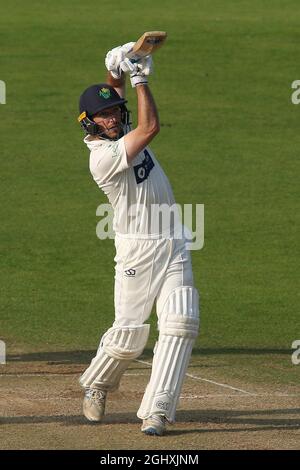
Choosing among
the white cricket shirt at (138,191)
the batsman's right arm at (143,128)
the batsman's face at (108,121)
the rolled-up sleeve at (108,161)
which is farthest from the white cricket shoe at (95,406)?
the batsman's face at (108,121)

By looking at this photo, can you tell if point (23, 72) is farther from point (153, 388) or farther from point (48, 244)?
point (153, 388)

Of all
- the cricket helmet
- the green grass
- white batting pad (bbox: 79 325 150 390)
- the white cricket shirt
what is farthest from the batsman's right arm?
the green grass

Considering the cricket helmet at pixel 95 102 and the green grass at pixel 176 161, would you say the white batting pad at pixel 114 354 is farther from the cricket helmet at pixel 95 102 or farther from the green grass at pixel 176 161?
the green grass at pixel 176 161

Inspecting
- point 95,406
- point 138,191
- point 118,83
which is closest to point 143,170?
point 138,191

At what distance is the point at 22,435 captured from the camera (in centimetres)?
940

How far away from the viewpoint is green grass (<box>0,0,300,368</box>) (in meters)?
15.6

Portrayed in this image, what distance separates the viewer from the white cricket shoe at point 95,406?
9797 mm

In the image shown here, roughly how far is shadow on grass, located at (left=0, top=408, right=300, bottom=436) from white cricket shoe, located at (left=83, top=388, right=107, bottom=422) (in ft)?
0.18

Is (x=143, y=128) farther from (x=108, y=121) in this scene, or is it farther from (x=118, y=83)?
(x=118, y=83)

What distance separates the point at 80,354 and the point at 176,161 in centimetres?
1138

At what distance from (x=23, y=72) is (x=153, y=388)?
69.4 feet

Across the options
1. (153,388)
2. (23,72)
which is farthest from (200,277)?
(23,72)

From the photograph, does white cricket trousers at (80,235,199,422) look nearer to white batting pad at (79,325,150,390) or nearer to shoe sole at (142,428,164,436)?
white batting pad at (79,325,150,390)

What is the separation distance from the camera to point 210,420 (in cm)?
995
